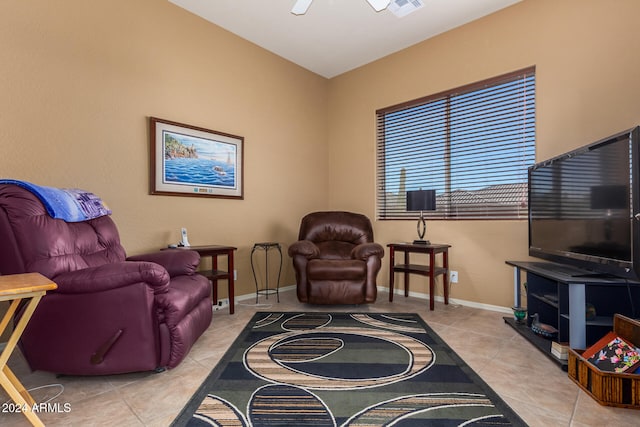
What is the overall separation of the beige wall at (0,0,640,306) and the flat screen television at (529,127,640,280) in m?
0.55

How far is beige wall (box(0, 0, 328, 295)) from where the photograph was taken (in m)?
2.29

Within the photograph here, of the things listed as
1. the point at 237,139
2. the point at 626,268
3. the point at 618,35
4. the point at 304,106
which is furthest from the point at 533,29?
the point at 237,139

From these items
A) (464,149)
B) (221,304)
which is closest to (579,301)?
(464,149)

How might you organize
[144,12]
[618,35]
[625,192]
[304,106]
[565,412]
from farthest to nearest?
1. [304,106]
2. [144,12]
3. [618,35]
4. [625,192]
5. [565,412]

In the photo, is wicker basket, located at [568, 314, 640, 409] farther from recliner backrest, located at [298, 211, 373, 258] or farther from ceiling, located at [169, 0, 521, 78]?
ceiling, located at [169, 0, 521, 78]

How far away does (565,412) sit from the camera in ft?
4.88

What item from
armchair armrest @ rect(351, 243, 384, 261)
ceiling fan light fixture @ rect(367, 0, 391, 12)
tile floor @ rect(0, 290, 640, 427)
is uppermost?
ceiling fan light fixture @ rect(367, 0, 391, 12)

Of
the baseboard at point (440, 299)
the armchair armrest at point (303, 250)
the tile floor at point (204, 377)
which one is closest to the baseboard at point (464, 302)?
the baseboard at point (440, 299)

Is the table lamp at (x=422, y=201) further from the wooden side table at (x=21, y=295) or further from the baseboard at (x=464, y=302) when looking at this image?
the wooden side table at (x=21, y=295)

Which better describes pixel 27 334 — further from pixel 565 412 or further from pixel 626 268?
pixel 626 268

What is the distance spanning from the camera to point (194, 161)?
10.5 feet

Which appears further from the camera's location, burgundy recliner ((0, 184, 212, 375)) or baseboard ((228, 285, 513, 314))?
baseboard ((228, 285, 513, 314))

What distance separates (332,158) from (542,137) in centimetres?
257

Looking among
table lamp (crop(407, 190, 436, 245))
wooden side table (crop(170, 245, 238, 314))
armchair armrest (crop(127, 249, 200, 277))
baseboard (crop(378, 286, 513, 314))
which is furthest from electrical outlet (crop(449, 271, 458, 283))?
armchair armrest (crop(127, 249, 200, 277))
